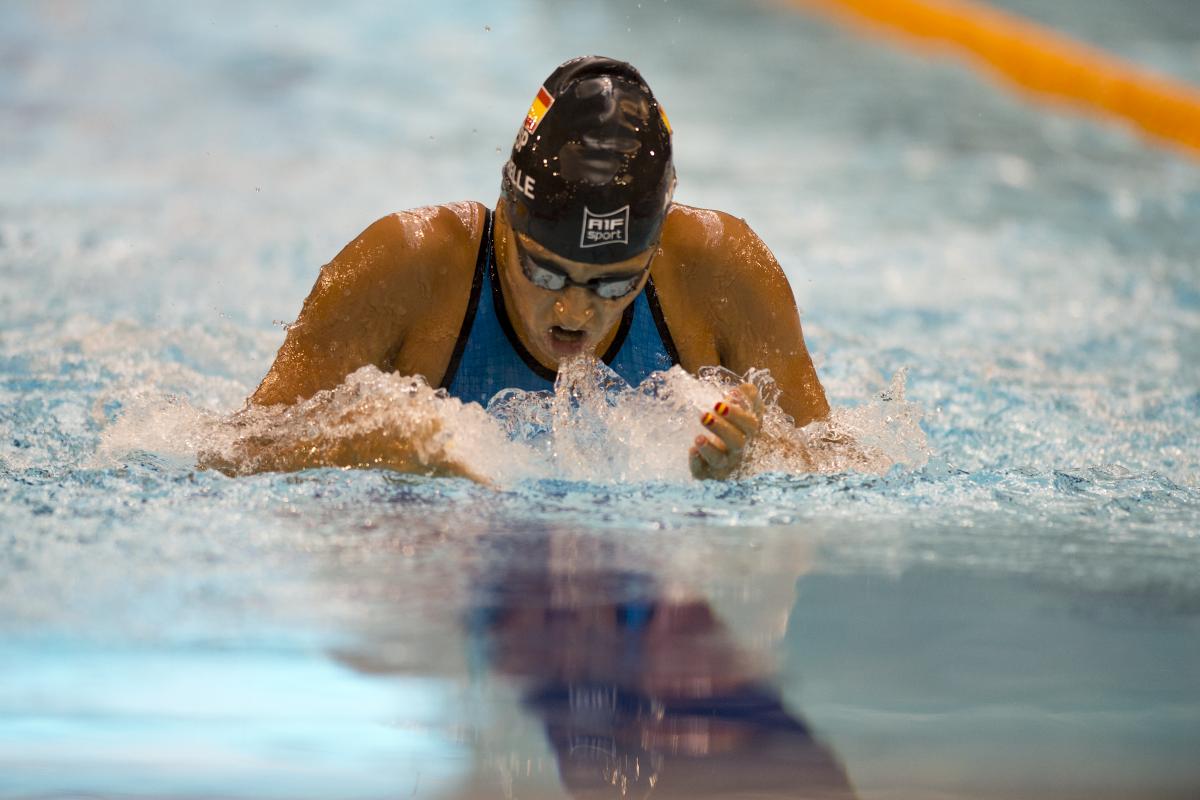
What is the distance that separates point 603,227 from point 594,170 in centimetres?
9

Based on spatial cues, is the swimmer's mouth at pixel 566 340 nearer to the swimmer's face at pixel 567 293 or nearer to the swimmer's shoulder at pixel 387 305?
the swimmer's face at pixel 567 293

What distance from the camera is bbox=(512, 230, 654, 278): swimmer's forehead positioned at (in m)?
2.02

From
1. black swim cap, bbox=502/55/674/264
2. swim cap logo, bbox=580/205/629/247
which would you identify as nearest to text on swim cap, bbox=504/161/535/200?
black swim cap, bbox=502/55/674/264

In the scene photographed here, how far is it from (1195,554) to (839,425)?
0.71 metres

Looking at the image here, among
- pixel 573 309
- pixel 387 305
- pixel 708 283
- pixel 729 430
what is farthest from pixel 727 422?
pixel 387 305

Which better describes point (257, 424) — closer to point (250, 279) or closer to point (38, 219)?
point (250, 279)

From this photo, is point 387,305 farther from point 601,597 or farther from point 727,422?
point 601,597

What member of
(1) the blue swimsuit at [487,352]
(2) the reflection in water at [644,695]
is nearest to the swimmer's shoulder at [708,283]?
(1) the blue swimsuit at [487,352]

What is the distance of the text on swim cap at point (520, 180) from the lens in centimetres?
205

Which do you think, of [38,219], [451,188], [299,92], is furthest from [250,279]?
[299,92]

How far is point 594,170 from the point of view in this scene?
2.02m

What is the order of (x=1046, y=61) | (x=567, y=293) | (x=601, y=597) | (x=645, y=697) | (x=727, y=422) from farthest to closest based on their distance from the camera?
1. (x=1046, y=61)
2. (x=567, y=293)
3. (x=727, y=422)
4. (x=601, y=597)
5. (x=645, y=697)

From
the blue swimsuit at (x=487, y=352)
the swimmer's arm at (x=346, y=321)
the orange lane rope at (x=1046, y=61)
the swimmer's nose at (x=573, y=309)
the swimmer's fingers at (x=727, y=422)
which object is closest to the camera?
the swimmer's fingers at (x=727, y=422)

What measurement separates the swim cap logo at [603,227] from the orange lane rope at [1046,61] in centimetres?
574
